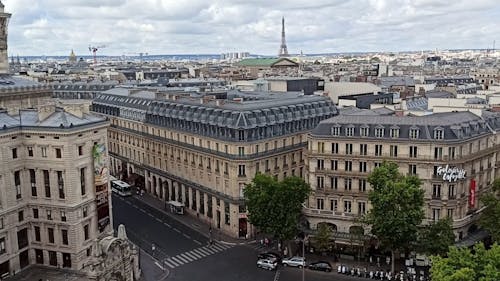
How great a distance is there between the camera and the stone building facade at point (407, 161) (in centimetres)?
9612

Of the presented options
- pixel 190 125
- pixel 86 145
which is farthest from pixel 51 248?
pixel 190 125

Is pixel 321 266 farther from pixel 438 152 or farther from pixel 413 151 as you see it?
pixel 438 152

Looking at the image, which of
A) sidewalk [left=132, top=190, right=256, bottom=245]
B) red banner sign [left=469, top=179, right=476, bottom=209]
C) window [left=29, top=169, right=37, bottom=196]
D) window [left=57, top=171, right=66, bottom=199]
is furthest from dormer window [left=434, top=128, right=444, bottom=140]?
window [left=29, top=169, right=37, bottom=196]

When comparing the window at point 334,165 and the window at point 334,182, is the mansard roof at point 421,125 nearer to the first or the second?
the window at point 334,165

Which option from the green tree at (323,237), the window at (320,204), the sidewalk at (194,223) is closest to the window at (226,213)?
the sidewalk at (194,223)

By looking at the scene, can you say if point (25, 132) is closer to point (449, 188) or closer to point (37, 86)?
point (37, 86)

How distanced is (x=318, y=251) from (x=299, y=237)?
20.4 feet

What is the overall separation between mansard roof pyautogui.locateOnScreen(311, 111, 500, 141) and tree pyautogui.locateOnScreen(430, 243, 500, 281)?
3500 cm

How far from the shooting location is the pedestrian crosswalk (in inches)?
3939

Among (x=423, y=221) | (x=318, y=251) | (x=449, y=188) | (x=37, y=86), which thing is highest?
(x=37, y=86)

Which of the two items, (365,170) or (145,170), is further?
(145,170)

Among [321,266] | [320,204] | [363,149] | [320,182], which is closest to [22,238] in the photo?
[321,266]

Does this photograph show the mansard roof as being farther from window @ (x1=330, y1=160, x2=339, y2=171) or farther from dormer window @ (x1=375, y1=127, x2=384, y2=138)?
window @ (x1=330, y1=160, x2=339, y2=171)

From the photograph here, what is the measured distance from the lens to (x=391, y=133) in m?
100
